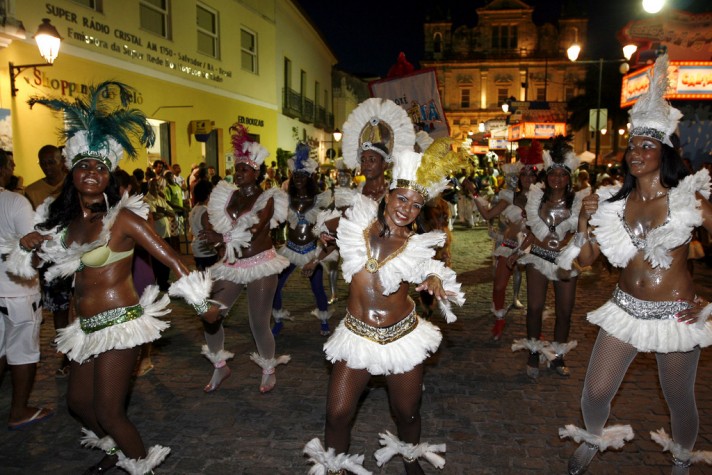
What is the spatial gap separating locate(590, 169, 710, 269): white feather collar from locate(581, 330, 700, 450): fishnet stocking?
0.53 m

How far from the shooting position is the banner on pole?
6.38 meters

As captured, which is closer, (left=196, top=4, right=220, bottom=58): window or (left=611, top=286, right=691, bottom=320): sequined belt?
(left=611, top=286, right=691, bottom=320): sequined belt

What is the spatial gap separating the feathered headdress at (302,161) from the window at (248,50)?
14887 mm

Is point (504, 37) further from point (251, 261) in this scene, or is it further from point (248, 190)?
point (251, 261)

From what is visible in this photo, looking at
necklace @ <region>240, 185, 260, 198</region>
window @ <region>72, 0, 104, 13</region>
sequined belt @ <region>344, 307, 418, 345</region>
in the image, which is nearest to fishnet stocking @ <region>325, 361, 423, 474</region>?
sequined belt @ <region>344, 307, 418, 345</region>

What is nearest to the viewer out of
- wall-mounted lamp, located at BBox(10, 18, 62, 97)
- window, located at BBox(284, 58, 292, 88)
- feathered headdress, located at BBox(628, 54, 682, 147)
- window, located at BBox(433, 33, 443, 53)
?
feathered headdress, located at BBox(628, 54, 682, 147)

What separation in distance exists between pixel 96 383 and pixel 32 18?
9.94 metres

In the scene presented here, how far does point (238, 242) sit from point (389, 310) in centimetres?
211

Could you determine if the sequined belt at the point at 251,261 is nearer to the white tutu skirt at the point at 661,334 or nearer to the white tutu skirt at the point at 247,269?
the white tutu skirt at the point at 247,269

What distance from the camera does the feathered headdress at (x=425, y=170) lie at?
124 inches

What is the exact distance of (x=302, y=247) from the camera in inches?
277

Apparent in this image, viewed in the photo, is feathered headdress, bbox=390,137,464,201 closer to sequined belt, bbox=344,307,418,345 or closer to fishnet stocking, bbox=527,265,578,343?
sequined belt, bbox=344,307,418,345

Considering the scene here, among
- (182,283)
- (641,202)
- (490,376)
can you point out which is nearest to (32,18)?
(182,283)

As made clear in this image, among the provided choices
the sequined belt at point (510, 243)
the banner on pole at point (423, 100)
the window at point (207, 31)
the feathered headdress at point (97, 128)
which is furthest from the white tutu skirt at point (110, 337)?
the window at point (207, 31)
